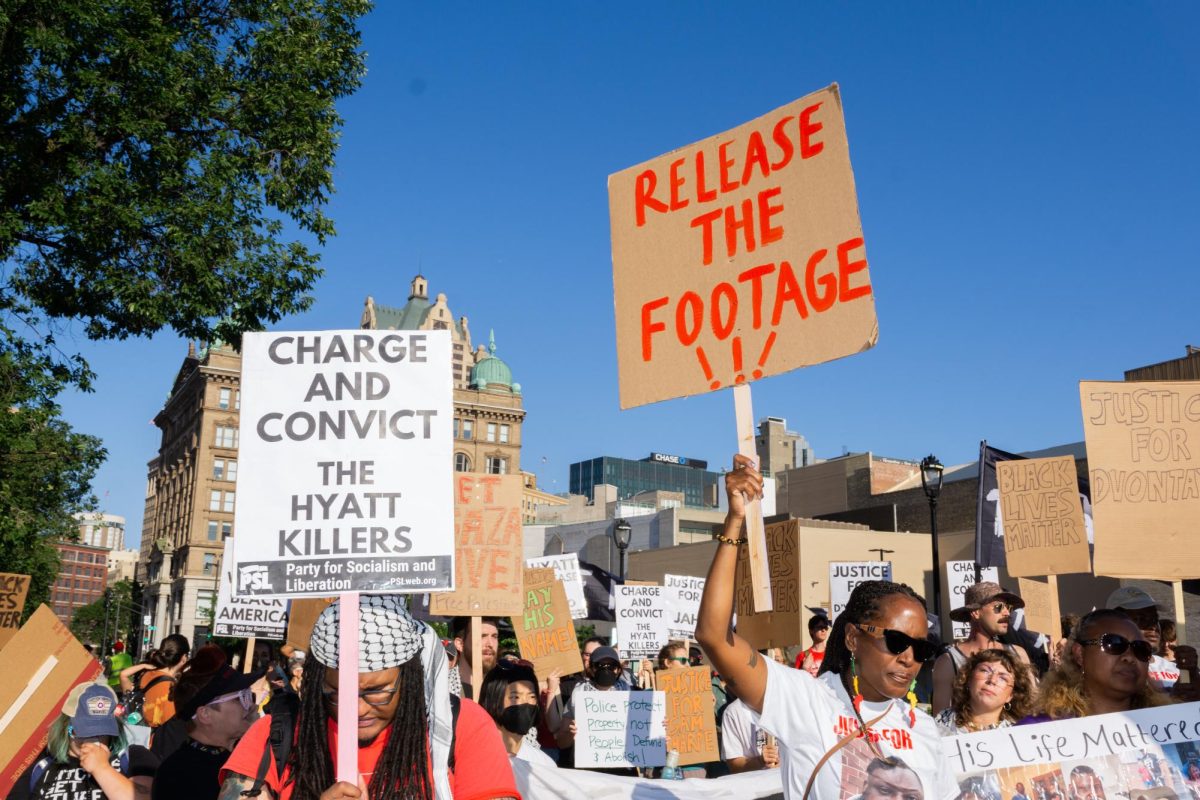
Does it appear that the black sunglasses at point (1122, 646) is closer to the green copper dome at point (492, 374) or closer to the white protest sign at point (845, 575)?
the white protest sign at point (845, 575)

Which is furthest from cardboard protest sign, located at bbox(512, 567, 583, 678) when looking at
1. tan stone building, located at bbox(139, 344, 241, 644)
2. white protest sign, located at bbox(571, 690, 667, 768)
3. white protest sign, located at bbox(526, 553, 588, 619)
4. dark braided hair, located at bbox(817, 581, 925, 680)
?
tan stone building, located at bbox(139, 344, 241, 644)

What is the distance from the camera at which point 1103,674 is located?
3998 mm

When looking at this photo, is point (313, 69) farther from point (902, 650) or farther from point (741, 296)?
point (902, 650)

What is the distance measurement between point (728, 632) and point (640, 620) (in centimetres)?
960

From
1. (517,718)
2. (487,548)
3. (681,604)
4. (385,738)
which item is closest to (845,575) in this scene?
(681,604)

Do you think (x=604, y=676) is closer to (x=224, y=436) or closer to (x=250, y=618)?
(x=250, y=618)

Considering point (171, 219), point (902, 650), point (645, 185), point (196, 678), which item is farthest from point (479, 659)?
point (171, 219)

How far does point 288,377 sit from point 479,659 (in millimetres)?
4208

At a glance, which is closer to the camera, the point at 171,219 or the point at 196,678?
the point at 196,678

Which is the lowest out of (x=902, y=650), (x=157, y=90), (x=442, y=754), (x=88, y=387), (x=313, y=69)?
(x=442, y=754)

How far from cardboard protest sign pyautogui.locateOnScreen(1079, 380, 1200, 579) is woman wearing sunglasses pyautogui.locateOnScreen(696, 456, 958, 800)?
9.90 ft

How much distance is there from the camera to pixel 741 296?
13.1ft

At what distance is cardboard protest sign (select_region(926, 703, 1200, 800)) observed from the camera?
12.1 feet

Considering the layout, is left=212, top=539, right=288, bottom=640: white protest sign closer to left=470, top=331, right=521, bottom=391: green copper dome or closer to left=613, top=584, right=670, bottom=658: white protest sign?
left=613, top=584, right=670, bottom=658: white protest sign
